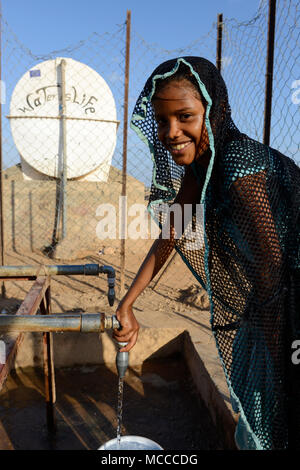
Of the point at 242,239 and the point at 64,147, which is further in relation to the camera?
the point at 64,147

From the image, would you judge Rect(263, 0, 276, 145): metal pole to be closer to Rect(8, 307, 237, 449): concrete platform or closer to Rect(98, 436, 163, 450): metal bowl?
Rect(8, 307, 237, 449): concrete platform

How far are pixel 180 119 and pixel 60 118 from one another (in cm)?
565

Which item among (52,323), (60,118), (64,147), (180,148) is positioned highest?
(60,118)

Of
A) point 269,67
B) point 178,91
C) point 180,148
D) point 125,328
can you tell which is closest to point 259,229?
point 180,148

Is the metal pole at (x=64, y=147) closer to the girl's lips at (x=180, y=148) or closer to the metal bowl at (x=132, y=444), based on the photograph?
the metal bowl at (x=132, y=444)

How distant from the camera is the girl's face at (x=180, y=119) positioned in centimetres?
A: 105

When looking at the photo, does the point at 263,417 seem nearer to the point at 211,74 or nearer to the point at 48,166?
the point at 211,74

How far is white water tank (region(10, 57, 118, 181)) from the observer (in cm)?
625

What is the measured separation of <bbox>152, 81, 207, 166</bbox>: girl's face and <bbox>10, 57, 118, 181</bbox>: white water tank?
217 inches

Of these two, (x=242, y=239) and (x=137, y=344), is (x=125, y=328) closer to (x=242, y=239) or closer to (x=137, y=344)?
(x=242, y=239)

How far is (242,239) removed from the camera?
43.9 inches
